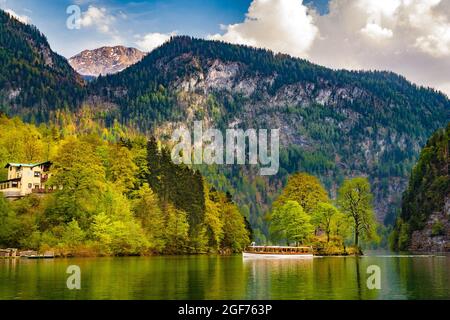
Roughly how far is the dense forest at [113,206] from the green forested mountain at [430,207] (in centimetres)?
5114

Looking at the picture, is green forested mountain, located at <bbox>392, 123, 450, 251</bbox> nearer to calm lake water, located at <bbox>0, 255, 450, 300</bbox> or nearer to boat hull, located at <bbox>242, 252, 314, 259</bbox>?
boat hull, located at <bbox>242, 252, 314, 259</bbox>

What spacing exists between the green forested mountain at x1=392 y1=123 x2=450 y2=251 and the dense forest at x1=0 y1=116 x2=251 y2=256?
5114 cm

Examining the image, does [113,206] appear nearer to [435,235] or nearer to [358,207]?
[358,207]

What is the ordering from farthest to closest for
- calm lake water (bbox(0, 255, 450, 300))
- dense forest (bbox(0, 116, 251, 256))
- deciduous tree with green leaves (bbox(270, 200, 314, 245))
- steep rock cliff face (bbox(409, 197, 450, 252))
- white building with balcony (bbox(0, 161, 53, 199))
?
steep rock cliff face (bbox(409, 197, 450, 252)), white building with balcony (bbox(0, 161, 53, 199)), deciduous tree with green leaves (bbox(270, 200, 314, 245)), dense forest (bbox(0, 116, 251, 256)), calm lake water (bbox(0, 255, 450, 300))

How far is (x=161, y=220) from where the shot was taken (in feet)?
376

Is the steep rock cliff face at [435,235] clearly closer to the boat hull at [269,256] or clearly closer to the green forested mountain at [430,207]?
the green forested mountain at [430,207]

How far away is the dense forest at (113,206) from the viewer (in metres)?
97.3

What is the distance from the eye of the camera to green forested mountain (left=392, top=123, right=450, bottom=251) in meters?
167

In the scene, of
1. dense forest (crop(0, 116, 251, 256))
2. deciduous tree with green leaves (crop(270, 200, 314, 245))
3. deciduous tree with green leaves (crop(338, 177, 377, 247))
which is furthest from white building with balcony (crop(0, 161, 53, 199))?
deciduous tree with green leaves (crop(338, 177, 377, 247))

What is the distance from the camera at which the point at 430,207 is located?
178m

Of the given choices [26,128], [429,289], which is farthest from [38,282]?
[26,128]
